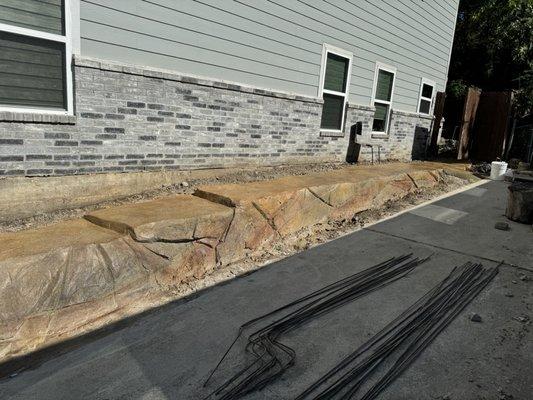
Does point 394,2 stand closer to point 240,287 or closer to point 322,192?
point 322,192

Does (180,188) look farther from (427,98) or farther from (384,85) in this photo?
(427,98)

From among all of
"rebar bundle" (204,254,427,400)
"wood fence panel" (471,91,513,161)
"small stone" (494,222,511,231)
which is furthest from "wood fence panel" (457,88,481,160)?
"rebar bundle" (204,254,427,400)

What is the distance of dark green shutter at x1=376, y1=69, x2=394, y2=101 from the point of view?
9.89m

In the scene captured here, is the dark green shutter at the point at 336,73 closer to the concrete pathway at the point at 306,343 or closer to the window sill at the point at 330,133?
the window sill at the point at 330,133

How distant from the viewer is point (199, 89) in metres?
5.61

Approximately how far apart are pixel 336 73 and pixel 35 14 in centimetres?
565

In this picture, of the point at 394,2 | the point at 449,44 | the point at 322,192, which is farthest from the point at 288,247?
the point at 449,44

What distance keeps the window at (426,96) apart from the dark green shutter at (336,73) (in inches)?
169

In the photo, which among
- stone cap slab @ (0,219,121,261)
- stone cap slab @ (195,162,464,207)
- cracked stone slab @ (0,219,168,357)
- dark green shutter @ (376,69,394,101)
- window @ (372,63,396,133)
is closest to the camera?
cracked stone slab @ (0,219,168,357)

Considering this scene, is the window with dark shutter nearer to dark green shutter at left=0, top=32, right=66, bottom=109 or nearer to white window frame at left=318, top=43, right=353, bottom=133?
white window frame at left=318, top=43, right=353, bottom=133

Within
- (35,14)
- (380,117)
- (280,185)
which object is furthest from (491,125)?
(35,14)

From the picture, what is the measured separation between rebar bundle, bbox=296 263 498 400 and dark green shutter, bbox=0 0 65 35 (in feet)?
13.5

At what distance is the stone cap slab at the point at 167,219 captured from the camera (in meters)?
3.90

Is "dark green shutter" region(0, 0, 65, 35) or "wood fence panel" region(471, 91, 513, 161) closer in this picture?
"dark green shutter" region(0, 0, 65, 35)
